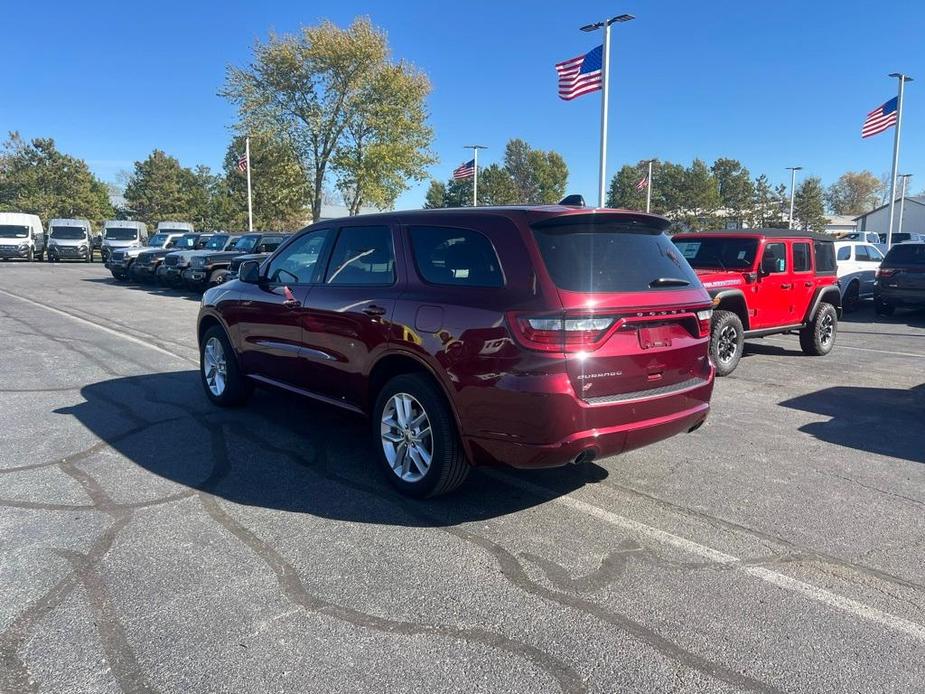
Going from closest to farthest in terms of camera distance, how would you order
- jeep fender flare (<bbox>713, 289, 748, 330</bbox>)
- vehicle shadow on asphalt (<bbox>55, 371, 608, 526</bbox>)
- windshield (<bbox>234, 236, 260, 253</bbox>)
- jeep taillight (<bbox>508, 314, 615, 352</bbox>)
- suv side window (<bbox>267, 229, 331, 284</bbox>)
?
jeep taillight (<bbox>508, 314, 615, 352</bbox>), vehicle shadow on asphalt (<bbox>55, 371, 608, 526</bbox>), suv side window (<bbox>267, 229, 331, 284</bbox>), jeep fender flare (<bbox>713, 289, 748, 330</bbox>), windshield (<bbox>234, 236, 260, 253</bbox>)

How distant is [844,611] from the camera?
9.74 ft

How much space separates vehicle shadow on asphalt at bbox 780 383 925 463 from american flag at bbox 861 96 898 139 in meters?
20.9

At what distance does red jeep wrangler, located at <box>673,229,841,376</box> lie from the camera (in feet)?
27.2

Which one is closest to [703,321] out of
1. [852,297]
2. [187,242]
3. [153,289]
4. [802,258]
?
[802,258]

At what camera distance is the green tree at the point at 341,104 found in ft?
113

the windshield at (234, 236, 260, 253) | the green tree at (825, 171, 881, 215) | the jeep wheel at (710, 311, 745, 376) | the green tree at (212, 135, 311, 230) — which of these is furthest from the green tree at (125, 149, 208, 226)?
the green tree at (825, 171, 881, 215)


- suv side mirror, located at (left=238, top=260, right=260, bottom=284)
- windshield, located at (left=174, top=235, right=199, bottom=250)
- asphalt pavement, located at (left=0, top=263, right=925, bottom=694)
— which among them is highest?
windshield, located at (left=174, top=235, right=199, bottom=250)

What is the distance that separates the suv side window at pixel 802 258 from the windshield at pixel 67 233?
3868 centimetres

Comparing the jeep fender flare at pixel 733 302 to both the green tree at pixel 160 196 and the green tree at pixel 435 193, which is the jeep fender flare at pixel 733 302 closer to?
the green tree at pixel 160 196

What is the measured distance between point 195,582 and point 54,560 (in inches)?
32.1

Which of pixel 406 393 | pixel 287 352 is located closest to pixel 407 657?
pixel 406 393

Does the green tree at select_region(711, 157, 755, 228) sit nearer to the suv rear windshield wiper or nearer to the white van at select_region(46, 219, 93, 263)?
the white van at select_region(46, 219, 93, 263)

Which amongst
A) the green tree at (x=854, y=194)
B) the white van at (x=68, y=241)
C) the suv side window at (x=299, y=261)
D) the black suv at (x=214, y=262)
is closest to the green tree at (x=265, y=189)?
the white van at (x=68, y=241)

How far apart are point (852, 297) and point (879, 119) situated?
12655 mm
